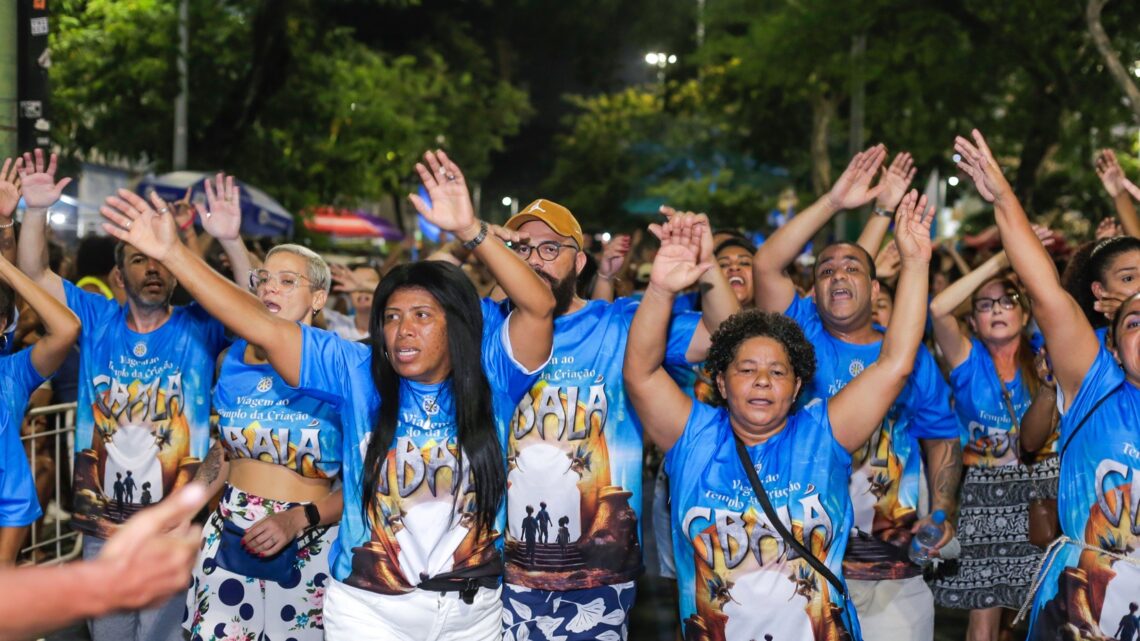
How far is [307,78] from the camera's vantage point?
65.3 ft

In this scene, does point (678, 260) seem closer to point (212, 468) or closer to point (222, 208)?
point (222, 208)

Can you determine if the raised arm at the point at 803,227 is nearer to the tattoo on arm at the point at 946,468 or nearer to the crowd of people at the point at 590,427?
the crowd of people at the point at 590,427

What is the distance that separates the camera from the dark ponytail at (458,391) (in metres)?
4.48

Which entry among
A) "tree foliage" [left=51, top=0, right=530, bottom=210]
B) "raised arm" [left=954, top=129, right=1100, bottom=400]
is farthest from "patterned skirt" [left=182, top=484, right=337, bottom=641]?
"tree foliage" [left=51, top=0, right=530, bottom=210]

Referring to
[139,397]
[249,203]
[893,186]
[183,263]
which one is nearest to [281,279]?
[139,397]

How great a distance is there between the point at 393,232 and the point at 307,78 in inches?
663

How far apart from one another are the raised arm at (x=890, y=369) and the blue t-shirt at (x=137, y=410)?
3.09 m

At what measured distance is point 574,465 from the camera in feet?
17.5

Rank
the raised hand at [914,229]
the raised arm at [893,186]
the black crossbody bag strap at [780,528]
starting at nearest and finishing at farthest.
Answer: the black crossbody bag strap at [780,528] → the raised hand at [914,229] → the raised arm at [893,186]

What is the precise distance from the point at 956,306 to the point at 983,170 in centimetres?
165

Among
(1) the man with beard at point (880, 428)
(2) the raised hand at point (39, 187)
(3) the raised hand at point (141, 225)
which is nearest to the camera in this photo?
(3) the raised hand at point (141, 225)

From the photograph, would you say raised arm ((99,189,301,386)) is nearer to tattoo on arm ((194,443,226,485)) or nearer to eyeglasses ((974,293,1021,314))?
tattoo on arm ((194,443,226,485))

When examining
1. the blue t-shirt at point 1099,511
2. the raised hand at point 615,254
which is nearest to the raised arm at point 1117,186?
the raised hand at point 615,254

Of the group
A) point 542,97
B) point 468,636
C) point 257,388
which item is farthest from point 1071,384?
point 542,97
